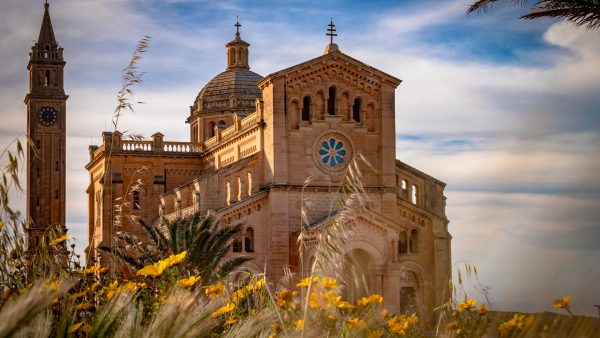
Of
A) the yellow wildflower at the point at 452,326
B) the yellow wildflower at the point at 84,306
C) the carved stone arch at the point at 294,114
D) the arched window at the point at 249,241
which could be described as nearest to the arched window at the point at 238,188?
the arched window at the point at 249,241

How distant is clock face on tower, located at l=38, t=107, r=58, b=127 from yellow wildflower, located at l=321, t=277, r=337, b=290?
81876 mm

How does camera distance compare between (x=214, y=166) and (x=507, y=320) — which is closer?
(x=507, y=320)

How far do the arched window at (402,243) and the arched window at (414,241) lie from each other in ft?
1.11

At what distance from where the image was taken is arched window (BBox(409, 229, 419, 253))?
177 ft

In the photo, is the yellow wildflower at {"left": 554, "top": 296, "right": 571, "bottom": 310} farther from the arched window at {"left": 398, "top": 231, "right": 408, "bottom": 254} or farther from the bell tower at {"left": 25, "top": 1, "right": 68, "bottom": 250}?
the bell tower at {"left": 25, "top": 1, "right": 68, "bottom": 250}

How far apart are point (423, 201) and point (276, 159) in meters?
8.97

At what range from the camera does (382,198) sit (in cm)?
5281

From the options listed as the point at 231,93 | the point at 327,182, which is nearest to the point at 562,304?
the point at 327,182

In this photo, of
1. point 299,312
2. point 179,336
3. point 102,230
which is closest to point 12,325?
point 179,336

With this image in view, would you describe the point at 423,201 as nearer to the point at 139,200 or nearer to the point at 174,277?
the point at 139,200

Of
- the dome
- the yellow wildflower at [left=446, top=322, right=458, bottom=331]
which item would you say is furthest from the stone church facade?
the yellow wildflower at [left=446, top=322, right=458, bottom=331]

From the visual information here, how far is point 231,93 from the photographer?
75375 mm

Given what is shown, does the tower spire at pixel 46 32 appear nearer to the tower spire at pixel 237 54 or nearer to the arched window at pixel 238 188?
the tower spire at pixel 237 54

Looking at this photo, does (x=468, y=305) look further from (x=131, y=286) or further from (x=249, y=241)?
(x=249, y=241)
